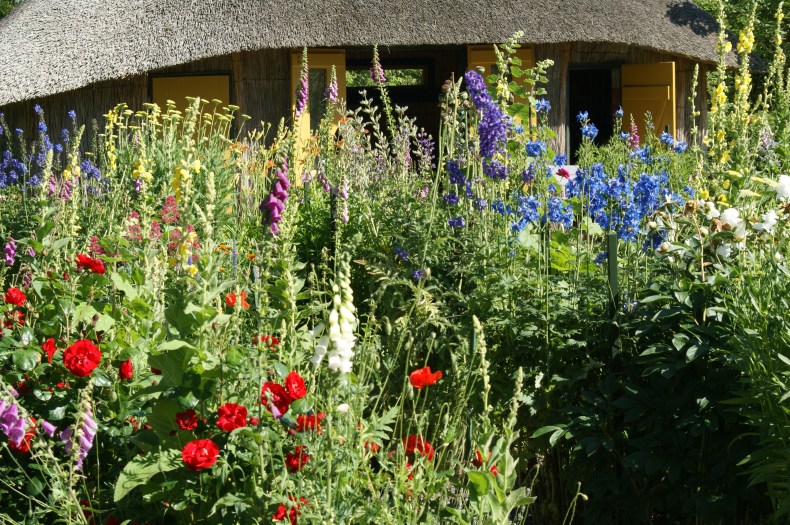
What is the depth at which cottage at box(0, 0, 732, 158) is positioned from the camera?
10.3 metres

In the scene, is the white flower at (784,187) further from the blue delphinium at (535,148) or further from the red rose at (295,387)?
the red rose at (295,387)

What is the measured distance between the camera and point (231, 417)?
2.12m

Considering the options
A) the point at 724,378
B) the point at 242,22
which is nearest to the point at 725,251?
the point at 724,378

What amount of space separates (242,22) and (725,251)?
827cm

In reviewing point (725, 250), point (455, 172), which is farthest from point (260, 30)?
point (725, 250)

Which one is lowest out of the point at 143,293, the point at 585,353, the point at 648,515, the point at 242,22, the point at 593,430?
the point at 648,515

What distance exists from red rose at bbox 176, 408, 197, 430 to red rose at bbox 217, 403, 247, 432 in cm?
11

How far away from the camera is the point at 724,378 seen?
269 centimetres

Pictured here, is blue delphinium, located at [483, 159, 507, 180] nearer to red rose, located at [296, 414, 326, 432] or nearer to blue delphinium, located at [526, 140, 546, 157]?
blue delphinium, located at [526, 140, 546, 157]

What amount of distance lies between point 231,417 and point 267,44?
334 inches

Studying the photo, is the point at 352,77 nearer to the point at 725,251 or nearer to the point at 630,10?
the point at 630,10

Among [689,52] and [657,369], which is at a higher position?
[689,52]

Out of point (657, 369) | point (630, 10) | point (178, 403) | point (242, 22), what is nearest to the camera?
point (178, 403)

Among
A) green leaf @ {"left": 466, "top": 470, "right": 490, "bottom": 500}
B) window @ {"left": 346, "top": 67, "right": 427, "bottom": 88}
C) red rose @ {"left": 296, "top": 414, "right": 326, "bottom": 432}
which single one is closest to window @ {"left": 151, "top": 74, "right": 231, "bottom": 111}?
red rose @ {"left": 296, "top": 414, "right": 326, "bottom": 432}
